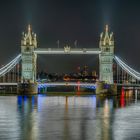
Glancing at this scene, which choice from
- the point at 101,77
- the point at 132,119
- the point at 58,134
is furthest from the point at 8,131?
the point at 101,77

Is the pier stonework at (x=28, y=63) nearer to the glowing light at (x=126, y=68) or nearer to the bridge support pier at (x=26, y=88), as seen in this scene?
the bridge support pier at (x=26, y=88)

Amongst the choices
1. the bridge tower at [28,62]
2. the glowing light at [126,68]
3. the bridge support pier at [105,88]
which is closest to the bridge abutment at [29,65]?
the bridge tower at [28,62]

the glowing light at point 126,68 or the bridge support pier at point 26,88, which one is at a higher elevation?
the glowing light at point 126,68

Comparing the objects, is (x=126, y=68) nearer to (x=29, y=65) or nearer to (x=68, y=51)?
(x=68, y=51)

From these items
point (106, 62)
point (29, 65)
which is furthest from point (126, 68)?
point (29, 65)

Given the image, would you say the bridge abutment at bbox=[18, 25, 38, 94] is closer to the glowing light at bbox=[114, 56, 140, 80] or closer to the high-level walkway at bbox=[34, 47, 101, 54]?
the high-level walkway at bbox=[34, 47, 101, 54]

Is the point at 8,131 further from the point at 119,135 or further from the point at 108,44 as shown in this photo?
the point at 108,44

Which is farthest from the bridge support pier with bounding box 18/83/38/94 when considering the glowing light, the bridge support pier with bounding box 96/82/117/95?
the glowing light

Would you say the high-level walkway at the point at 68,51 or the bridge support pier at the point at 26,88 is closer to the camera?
the high-level walkway at the point at 68,51

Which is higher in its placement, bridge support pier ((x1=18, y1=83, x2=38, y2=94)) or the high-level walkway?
the high-level walkway

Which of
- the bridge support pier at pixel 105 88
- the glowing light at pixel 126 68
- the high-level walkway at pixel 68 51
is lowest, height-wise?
the bridge support pier at pixel 105 88

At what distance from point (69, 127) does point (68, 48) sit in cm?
6296

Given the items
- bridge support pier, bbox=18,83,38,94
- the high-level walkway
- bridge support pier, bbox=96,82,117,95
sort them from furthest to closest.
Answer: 1. bridge support pier, bbox=18,83,38,94
2. bridge support pier, bbox=96,82,117,95
3. the high-level walkway

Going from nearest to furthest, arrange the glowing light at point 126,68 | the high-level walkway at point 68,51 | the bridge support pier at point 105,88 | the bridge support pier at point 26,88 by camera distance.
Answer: the high-level walkway at point 68,51, the bridge support pier at point 105,88, the bridge support pier at point 26,88, the glowing light at point 126,68
